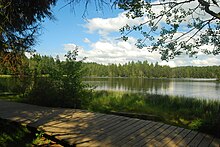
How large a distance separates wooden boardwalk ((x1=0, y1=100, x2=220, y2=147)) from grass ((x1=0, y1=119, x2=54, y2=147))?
16 cm

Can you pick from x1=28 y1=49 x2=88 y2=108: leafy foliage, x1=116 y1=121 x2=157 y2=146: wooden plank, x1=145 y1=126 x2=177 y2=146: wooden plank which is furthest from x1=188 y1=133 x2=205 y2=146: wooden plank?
x1=28 y1=49 x2=88 y2=108: leafy foliage

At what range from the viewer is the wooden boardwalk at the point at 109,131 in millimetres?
3748

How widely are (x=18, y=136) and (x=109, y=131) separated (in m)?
2.08

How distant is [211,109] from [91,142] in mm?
6809

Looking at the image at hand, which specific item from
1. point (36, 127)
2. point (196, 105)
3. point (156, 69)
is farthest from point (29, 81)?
point (156, 69)

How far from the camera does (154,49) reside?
18.4 ft

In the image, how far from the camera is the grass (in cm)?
415

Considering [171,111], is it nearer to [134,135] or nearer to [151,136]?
[151,136]

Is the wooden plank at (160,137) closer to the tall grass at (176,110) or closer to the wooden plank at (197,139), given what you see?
the wooden plank at (197,139)

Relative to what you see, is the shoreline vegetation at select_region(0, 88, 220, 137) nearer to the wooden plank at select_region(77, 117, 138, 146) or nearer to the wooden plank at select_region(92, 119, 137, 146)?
the wooden plank at select_region(77, 117, 138, 146)

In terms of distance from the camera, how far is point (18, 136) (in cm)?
462

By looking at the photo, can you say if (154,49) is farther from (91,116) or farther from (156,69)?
(156,69)

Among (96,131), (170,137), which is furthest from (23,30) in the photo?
(170,137)

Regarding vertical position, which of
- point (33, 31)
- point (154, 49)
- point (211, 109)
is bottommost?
point (211, 109)
